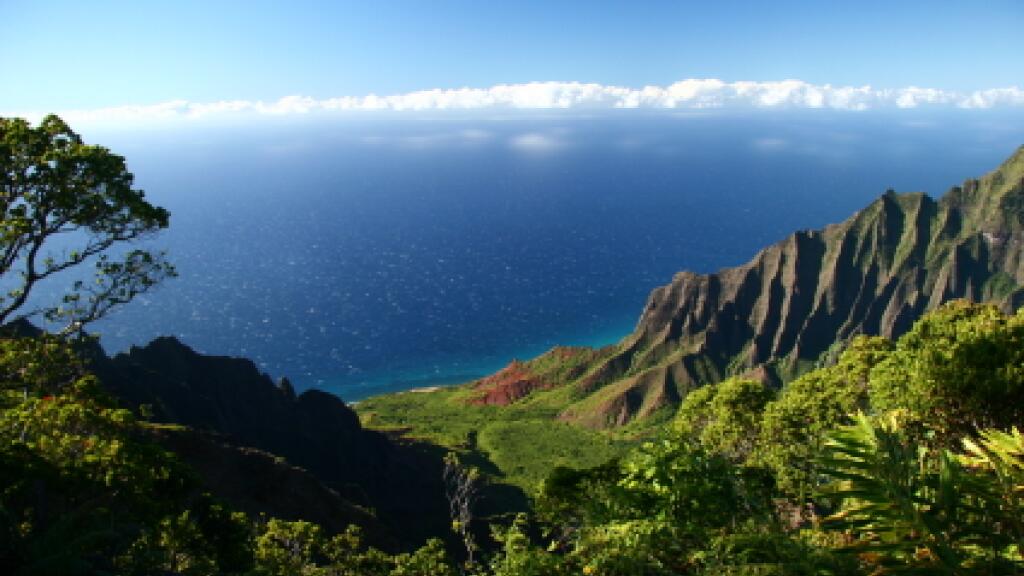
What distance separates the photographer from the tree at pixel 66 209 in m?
17.6

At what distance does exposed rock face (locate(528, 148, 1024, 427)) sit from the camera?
142 metres

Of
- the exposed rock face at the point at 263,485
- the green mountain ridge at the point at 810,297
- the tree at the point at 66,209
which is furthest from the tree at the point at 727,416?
the green mountain ridge at the point at 810,297

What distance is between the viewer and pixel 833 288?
492 feet

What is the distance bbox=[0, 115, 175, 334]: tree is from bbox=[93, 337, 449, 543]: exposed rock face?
5411 cm

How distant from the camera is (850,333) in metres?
145

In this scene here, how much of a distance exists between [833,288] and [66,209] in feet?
527

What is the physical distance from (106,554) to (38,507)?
272 centimetres

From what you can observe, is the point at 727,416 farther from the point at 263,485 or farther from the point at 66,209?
the point at 263,485

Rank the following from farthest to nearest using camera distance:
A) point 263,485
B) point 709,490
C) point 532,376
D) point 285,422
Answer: point 532,376, point 285,422, point 263,485, point 709,490

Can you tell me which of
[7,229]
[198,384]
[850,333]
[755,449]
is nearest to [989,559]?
[7,229]

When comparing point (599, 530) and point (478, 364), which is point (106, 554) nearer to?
point (599, 530)

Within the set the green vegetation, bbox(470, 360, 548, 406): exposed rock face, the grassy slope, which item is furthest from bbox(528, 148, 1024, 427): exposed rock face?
the green vegetation

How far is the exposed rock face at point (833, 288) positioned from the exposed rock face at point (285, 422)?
59866 millimetres

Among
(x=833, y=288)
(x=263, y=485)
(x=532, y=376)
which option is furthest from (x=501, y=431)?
(x=833, y=288)
